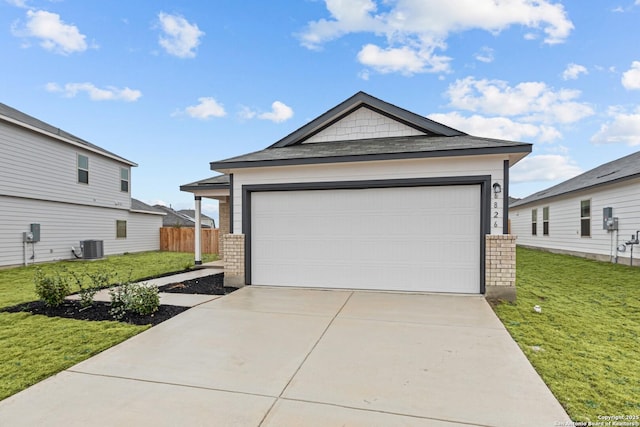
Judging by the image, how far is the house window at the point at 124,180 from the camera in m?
16.8

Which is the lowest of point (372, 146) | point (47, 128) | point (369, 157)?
point (369, 157)

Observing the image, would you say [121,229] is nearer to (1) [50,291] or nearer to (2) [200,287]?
(2) [200,287]

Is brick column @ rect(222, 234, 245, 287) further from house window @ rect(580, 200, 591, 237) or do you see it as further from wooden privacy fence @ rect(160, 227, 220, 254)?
house window @ rect(580, 200, 591, 237)

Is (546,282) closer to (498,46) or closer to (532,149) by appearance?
(532,149)

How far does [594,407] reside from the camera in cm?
253

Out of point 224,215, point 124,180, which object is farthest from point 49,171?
point 224,215

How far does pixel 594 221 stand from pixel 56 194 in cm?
2165

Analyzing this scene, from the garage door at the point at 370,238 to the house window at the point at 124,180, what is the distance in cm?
1295

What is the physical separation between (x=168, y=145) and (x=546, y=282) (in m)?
16.6

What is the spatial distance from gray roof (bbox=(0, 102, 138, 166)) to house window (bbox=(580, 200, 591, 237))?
21.5 meters

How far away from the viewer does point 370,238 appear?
6.86 metres

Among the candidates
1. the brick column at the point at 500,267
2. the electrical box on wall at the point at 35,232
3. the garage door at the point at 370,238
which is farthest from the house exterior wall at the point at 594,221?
the electrical box on wall at the point at 35,232

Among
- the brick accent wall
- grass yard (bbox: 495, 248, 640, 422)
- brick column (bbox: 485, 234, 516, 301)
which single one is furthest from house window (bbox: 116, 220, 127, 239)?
grass yard (bbox: 495, 248, 640, 422)

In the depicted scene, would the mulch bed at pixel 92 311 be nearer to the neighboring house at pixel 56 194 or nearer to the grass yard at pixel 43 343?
the grass yard at pixel 43 343
